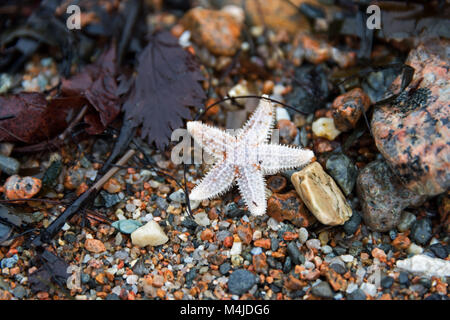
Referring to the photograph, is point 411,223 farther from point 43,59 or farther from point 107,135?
point 43,59

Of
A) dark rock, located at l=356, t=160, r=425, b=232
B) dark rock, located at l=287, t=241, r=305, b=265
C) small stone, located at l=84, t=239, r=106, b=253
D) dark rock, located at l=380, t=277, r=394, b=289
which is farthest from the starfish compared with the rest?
dark rock, located at l=380, t=277, r=394, b=289

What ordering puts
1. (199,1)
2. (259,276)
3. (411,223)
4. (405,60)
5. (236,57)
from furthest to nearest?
(199,1) < (236,57) < (405,60) < (411,223) < (259,276)

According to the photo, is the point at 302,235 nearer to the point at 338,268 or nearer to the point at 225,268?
the point at 338,268

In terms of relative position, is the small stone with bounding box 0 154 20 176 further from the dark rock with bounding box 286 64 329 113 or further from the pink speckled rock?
the pink speckled rock

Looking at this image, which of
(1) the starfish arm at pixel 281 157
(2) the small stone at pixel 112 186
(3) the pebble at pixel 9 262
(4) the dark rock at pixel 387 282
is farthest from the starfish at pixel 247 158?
(3) the pebble at pixel 9 262

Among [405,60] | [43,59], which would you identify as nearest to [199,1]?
[43,59]

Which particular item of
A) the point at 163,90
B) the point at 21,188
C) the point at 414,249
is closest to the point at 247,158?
the point at 163,90
